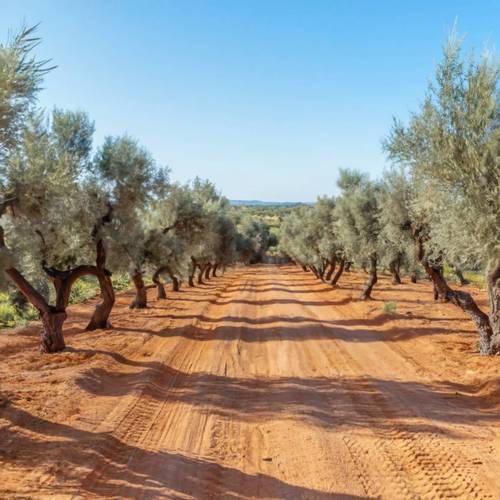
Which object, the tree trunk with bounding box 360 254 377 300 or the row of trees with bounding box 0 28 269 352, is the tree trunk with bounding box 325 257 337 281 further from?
the row of trees with bounding box 0 28 269 352

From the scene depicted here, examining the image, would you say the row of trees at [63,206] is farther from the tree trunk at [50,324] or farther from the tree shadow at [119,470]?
the tree shadow at [119,470]

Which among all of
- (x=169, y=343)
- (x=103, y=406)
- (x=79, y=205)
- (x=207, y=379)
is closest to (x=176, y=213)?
(x=79, y=205)

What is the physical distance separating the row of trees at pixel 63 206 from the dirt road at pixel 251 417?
8.46 ft

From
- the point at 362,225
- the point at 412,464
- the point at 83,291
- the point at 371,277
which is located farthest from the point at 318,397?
the point at 83,291

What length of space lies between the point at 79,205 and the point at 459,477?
1546cm

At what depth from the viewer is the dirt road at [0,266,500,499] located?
661cm

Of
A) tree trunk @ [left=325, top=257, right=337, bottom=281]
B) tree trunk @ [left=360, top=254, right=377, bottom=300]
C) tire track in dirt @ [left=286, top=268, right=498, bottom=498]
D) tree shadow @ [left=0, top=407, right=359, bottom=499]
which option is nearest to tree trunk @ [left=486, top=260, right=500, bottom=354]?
tire track in dirt @ [left=286, top=268, right=498, bottom=498]

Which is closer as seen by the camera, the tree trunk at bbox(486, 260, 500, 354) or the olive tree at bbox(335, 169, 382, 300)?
the tree trunk at bbox(486, 260, 500, 354)

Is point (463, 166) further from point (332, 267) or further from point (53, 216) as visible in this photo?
point (332, 267)

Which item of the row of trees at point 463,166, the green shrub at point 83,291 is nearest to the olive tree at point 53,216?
the row of trees at point 463,166

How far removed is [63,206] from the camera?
48.4 feet

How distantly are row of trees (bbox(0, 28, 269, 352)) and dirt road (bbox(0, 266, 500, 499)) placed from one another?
258 centimetres

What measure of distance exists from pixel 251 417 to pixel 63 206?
9484mm

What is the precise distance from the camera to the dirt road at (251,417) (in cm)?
661
